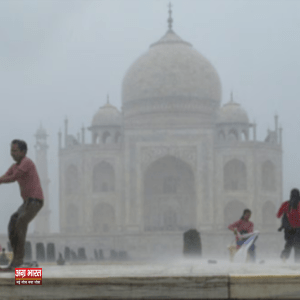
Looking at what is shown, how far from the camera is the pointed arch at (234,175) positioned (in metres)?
27.6

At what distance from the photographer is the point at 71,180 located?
28.7 m

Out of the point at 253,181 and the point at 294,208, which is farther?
the point at 253,181

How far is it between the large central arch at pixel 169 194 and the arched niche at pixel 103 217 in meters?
1.40

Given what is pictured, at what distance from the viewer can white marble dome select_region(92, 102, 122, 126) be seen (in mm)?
30219

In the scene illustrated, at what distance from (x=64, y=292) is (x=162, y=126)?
24023 mm

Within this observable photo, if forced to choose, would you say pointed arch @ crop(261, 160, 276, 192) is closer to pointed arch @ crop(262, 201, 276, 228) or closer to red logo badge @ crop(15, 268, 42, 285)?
pointed arch @ crop(262, 201, 276, 228)

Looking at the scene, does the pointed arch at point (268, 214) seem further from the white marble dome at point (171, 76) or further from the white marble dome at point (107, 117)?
the white marble dome at point (107, 117)

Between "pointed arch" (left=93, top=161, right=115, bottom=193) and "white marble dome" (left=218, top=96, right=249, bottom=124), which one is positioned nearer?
"pointed arch" (left=93, top=161, right=115, bottom=193)

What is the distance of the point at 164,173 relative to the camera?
2828 cm

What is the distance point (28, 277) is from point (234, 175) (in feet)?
82.1

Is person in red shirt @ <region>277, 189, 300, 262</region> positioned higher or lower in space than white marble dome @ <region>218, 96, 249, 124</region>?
lower

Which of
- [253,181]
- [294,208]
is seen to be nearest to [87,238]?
[253,181]

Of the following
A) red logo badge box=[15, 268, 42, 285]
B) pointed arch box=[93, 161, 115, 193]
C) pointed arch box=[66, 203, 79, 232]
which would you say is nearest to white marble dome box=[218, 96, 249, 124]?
pointed arch box=[93, 161, 115, 193]

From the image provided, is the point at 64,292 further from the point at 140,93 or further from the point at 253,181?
the point at 140,93
